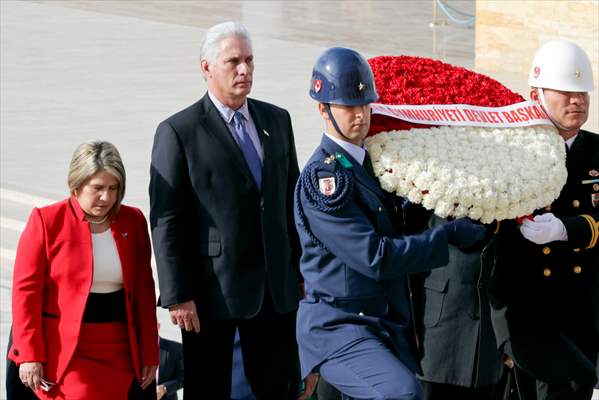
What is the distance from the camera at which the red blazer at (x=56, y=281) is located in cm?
583

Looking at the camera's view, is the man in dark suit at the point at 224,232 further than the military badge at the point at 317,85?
Yes

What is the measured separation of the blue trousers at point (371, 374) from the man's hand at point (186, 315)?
2.65 feet

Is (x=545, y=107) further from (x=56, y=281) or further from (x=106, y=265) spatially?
(x=56, y=281)

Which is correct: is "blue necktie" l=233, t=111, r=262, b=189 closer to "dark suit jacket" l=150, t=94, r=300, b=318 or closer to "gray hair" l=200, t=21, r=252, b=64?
"dark suit jacket" l=150, t=94, r=300, b=318

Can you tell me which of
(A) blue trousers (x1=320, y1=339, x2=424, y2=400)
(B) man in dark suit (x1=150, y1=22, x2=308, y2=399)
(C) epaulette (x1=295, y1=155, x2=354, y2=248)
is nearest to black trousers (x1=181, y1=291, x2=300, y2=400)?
(B) man in dark suit (x1=150, y1=22, x2=308, y2=399)

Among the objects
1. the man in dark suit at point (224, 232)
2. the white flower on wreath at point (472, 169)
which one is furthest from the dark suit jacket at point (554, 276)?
the man in dark suit at point (224, 232)

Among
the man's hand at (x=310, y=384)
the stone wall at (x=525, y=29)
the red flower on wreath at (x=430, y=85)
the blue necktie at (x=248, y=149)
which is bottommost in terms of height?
the man's hand at (x=310, y=384)

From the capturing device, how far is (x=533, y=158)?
18.4 ft

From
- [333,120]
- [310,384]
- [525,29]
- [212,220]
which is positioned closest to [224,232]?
[212,220]

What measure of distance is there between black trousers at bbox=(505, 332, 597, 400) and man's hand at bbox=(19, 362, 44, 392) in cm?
179

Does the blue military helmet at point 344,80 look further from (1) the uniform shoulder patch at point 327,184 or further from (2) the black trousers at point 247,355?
(2) the black trousers at point 247,355

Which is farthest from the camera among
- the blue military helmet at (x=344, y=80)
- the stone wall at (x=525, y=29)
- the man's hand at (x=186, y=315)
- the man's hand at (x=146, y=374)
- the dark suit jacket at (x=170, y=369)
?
the stone wall at (x=525, y=29)

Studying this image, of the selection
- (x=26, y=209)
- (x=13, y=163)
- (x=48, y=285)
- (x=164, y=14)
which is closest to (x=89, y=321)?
(x=48, y=285)

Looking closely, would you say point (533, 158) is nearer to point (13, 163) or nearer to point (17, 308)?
point (17, 308)
